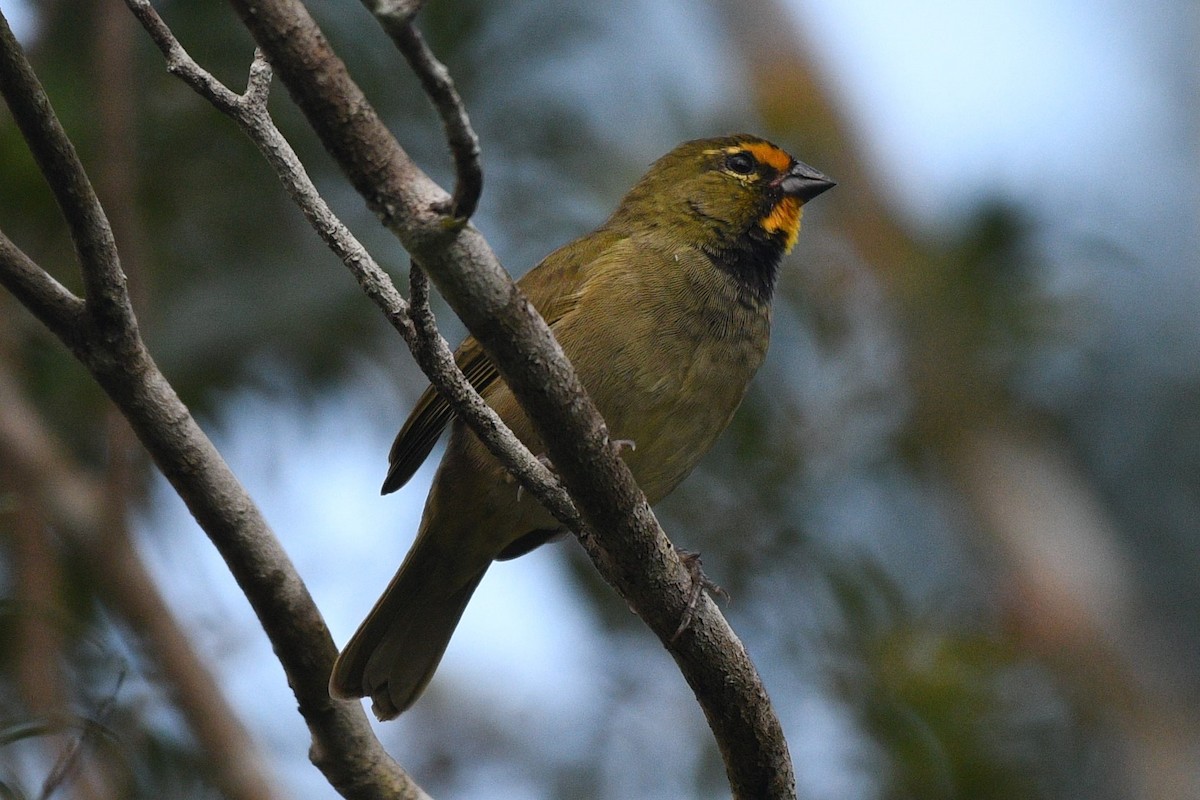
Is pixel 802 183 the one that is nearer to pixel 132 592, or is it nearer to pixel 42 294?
pixel 132 592

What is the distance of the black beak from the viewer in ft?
16.8

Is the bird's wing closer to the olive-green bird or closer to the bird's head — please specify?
the olive-green bird

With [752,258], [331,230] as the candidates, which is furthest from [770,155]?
[331,230]

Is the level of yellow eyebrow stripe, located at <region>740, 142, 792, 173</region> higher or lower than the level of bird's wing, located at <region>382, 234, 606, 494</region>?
higher

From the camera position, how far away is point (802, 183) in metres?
5.17

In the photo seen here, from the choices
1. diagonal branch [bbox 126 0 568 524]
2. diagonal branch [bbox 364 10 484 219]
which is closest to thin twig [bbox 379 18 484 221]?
diagonal branch [bbox 364 10 484 219]

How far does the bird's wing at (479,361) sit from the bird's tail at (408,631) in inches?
12.1

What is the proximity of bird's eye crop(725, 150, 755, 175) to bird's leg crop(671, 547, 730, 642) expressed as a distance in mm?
2000

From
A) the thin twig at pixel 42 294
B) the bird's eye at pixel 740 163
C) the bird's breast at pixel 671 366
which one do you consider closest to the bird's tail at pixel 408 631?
the bird's breast at pixel 671 366

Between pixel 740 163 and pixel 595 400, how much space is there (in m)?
1.48

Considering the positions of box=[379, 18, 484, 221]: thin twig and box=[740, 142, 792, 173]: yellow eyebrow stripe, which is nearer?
box=[379, 18, 484, 221]: thin twig

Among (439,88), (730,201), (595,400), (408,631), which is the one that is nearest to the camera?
(439,88)

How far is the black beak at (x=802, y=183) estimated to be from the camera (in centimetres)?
513

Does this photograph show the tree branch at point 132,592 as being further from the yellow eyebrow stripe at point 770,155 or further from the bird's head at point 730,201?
the yellow eyebrow stripe at point 770,155
